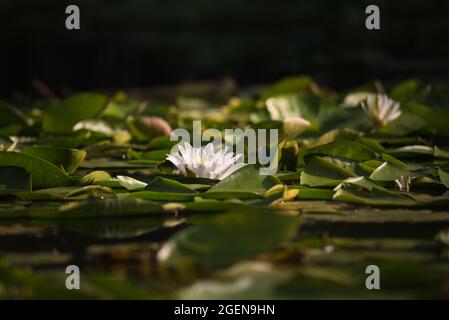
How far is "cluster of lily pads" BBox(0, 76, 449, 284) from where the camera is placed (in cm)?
132

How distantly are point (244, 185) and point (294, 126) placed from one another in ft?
2.29

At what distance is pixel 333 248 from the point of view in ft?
4.47

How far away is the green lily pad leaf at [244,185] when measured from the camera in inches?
66.9

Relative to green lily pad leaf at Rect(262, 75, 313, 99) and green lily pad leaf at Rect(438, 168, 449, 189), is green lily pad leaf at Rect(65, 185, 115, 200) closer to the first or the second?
green lily pad leaf at Rect(438, 168, 449, 189)

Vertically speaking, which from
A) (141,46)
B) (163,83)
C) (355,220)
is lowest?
(355,220)

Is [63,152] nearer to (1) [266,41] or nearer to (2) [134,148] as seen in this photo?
(2) [134,148]

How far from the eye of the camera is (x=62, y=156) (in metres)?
1.99

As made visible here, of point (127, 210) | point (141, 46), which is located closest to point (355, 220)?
point (127, 210)

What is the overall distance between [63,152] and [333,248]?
846mm

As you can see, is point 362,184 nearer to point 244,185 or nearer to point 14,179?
point 244,185

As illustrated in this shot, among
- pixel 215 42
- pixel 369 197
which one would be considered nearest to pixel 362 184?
pixel 369 197

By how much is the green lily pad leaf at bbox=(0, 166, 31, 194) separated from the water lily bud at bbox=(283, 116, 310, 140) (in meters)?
0.88

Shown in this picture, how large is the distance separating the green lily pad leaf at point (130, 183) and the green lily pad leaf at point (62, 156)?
218 mm

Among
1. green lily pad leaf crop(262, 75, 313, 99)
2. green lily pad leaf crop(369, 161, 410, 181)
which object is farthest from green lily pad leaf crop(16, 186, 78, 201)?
green lily pad leaf crop(262, 75, 313, 99)
